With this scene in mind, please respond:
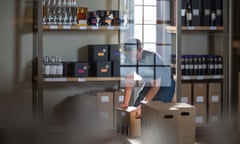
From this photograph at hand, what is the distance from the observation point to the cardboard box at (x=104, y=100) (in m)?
5.79

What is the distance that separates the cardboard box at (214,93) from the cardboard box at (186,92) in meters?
0.25

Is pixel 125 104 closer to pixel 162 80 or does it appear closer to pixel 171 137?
pixel 162 80

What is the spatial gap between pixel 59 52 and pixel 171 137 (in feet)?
9.04

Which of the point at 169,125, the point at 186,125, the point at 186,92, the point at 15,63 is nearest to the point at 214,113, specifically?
the point at 186,92

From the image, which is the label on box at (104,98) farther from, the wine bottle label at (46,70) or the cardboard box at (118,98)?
the wine bottle label at (46,70)

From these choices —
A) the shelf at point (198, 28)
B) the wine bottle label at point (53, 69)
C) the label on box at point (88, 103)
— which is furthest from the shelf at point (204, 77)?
the wine bottle label at point (53, 69)

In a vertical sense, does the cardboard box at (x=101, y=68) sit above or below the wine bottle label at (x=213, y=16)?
below

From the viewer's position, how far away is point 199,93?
6027 mm

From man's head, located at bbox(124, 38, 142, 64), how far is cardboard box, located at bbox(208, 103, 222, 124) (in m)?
1.07

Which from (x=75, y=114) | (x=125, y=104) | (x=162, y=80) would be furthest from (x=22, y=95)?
(x=162, y=80)

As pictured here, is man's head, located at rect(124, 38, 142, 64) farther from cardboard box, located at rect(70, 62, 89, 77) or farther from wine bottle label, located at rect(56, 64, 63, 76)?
wine bottle label, located at rect(56, 64, 63, 76)

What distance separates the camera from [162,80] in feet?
19.3

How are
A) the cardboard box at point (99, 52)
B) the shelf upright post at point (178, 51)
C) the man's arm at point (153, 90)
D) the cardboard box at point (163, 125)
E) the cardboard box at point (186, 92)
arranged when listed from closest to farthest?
the cardboard box at point (163, 125)
the man's arm at point (153, 90)
the cardboard box at point (99, 52)
the shelf upright post at point (178, 51)
the cardboard box at point (186, 92)

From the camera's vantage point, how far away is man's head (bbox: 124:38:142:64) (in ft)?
19.9
